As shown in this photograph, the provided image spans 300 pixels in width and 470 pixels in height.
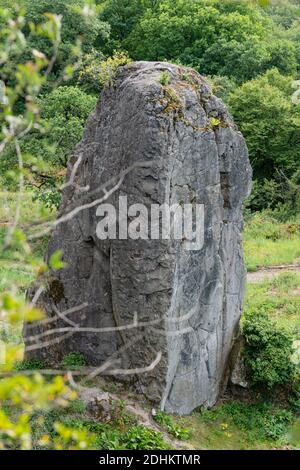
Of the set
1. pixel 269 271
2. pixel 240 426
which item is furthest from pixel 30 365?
pixel 269 271

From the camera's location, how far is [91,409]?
33.5 feet

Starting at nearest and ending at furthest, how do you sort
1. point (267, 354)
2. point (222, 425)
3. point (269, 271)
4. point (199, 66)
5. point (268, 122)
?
point (222, 425), point (267, 354), point (269, 271), point (268, 122), point (199, 66)

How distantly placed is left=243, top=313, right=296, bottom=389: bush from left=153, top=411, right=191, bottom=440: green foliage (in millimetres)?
1931

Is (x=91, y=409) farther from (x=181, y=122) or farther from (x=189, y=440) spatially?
(x=181, y=122)

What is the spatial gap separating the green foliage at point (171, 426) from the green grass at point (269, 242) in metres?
10.5

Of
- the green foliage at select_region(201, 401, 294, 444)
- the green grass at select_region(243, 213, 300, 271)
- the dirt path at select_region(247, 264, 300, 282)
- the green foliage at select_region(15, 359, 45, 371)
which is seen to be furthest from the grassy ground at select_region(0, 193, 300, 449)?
the green grass at select_region(243, 213, 300, 271)

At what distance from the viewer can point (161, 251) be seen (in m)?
10.3

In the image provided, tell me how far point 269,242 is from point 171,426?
13.1 meters

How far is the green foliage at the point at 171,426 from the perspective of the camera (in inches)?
409

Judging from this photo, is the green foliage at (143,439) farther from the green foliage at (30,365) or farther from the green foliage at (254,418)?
the green foliage at (30,365)

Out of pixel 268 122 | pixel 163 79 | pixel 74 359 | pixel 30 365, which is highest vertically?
pixel 268 122

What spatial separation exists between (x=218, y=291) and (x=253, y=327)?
109 centimetres

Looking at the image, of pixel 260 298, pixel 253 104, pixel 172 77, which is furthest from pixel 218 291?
pixel 253 104

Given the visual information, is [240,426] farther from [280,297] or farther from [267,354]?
[280,297]
